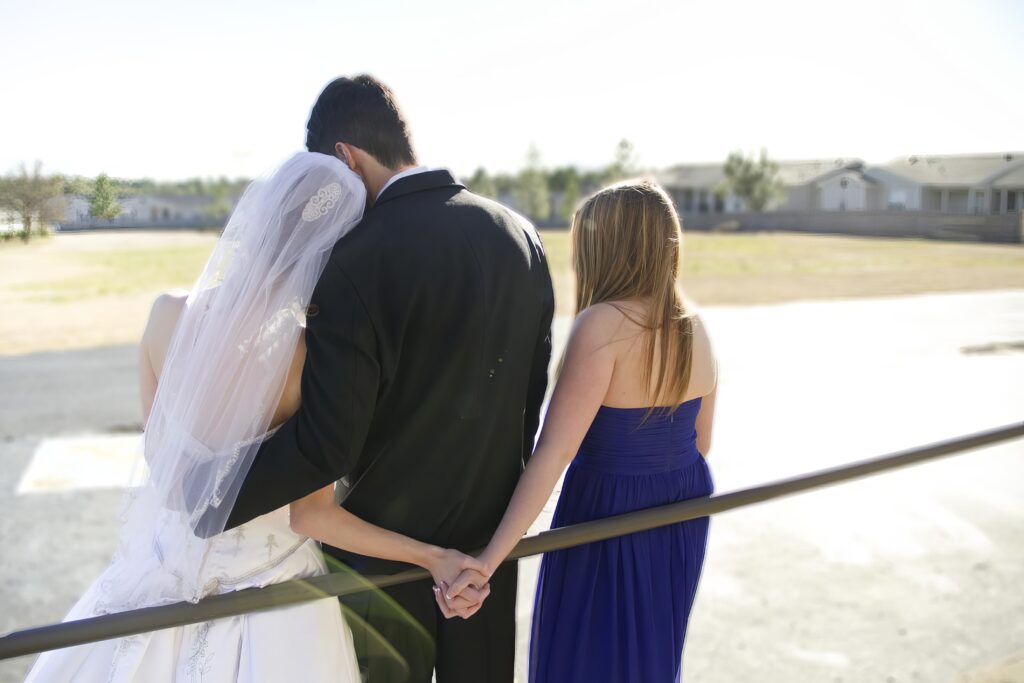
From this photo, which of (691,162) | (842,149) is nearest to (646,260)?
(842,149)

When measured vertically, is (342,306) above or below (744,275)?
above

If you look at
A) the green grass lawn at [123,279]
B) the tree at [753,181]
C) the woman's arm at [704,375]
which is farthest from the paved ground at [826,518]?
the green grass lawn at [123,279]

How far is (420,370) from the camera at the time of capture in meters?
1.38

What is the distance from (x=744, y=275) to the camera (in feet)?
94.2

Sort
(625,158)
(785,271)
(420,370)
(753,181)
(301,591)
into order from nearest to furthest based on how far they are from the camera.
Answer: (301,591) → (420,370) → (753,181) → (785,271) → (625,158)

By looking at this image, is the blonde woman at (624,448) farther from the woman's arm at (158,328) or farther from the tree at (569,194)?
the tree at (569,194)

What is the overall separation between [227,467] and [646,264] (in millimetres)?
874

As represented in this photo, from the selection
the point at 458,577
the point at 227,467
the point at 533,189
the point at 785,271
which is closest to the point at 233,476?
the point at 227,467

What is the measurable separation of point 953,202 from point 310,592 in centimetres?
767

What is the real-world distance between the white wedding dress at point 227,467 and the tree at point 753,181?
14.7 m

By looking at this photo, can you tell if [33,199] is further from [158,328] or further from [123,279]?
[123,279]

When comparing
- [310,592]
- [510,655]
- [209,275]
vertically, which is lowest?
[510,655]

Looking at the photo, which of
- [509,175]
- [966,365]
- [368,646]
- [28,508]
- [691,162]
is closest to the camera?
[368,646]

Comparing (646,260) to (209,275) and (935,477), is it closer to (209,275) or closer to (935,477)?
(209,275)
